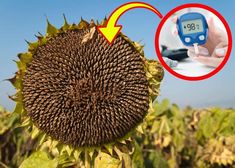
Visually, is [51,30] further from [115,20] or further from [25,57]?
[115,20]

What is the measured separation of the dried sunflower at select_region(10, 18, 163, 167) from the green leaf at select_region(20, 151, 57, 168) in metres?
0.18

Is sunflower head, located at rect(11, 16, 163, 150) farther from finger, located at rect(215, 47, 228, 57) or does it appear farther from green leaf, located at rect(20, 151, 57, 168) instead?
finger, located at rect(215, 47, 228, 57)

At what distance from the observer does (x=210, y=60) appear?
2471 millimetres

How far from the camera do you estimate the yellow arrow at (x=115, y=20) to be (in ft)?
6.53

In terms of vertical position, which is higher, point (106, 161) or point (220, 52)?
point (220, 52)

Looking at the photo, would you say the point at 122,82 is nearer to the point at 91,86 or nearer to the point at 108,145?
the point at 91,86

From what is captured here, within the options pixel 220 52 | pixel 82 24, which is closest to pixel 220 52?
pixel 220 52

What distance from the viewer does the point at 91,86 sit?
6.58ft

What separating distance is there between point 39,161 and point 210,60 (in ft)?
Answer: 3.12

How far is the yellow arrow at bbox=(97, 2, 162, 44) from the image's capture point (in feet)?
6.53

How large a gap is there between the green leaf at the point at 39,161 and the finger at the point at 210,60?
32.6 inches

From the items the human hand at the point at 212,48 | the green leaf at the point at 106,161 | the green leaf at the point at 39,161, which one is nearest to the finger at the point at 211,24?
the human hand at the point at 212,48

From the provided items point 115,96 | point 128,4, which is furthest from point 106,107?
point 128,4

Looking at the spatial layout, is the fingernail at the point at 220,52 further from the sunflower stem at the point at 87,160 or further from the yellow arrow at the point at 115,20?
the sunflower stem at the point at 87,160
